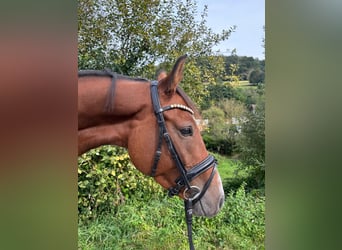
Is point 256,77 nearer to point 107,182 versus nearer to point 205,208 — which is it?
point 205,208

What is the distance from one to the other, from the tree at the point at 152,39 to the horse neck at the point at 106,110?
415 mm

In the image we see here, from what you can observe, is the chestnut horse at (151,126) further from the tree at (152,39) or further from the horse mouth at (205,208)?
the tree at (152,39)

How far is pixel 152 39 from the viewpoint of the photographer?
5.58 ft

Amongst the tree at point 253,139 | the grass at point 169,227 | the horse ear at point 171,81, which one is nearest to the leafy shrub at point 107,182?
the grass at point 169,227

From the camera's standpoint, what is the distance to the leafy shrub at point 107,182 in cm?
182

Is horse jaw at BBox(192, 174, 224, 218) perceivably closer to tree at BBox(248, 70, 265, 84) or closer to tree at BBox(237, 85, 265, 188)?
tree at BBox(237, 85, 265, 188)

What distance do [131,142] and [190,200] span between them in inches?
13.8

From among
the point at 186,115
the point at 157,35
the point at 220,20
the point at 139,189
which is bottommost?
the point at 139,189

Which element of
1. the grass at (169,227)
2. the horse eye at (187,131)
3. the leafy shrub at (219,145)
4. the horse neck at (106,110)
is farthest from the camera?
the grass at (169,227)

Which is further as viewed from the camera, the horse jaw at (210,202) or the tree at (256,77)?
the tree at (256,77)

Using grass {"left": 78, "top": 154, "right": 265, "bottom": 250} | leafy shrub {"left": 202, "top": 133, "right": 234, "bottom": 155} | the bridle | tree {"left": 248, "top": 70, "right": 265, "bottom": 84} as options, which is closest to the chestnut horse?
the bridle
